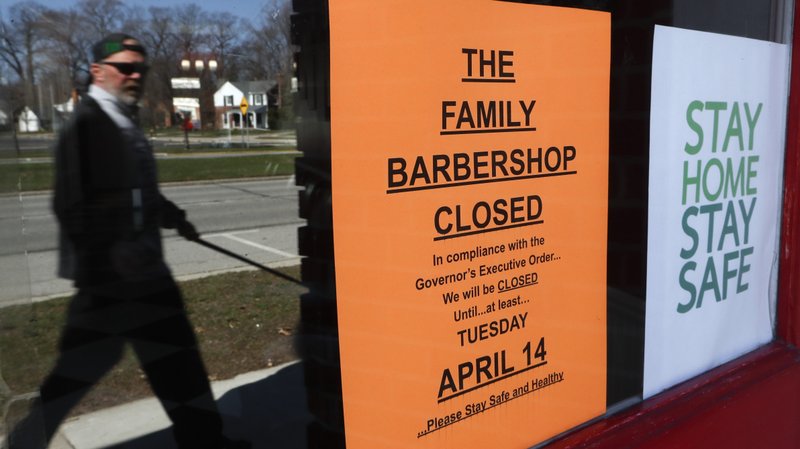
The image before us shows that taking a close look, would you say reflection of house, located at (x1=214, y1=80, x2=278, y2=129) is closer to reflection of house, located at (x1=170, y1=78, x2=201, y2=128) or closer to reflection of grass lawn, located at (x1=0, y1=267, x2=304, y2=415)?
reflection of house, located at (x1=170, y1=78, x2=201, y2=128)

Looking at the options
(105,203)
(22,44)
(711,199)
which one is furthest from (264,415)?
(22,44)

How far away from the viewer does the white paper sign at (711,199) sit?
5.28ft

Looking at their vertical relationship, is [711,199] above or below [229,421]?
above

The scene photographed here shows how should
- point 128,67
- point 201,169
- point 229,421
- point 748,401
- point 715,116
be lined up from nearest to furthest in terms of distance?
point 128,67, point 201,169, point 715,116, point 748,401, point 229,421

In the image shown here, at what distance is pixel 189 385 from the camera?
3295 mm

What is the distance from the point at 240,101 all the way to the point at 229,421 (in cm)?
242

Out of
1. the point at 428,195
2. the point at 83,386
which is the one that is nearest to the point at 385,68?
the point at 428,195

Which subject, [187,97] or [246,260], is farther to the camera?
[246,260]

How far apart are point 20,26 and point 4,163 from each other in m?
0.23

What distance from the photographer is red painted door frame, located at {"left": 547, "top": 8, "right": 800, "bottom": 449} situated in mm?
1594

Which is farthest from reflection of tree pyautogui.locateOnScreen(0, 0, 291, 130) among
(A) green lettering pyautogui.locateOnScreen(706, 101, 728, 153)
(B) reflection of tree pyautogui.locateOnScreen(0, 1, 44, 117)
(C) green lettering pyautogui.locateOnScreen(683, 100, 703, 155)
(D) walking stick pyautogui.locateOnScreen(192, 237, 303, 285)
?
(D) walking stick pyautogui.locateOnScreen(192, 237, 303, 285)

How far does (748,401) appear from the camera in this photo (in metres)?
1.83

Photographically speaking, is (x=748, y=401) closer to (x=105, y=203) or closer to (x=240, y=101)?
(x=240, y=101)

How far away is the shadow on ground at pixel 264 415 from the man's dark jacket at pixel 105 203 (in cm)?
92
